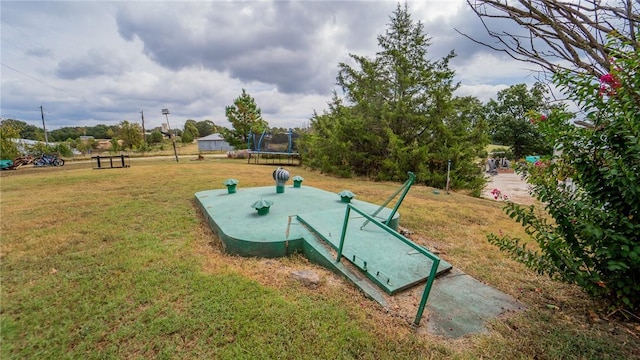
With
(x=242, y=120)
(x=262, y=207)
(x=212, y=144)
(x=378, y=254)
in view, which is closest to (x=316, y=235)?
(x=378, y=254)

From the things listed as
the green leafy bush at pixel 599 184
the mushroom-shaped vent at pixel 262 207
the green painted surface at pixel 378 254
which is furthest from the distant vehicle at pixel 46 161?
the green leafy bush at pixel 599 184

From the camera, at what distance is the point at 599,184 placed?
1.83 m

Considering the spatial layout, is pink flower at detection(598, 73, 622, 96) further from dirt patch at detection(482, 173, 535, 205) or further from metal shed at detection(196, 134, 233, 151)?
metal shed at detection(196, 134, 233, 151)

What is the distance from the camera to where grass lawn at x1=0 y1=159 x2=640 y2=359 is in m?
1.71

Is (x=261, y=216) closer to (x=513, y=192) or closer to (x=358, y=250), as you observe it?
(x=358, y=250)

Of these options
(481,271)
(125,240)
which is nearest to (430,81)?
(481,271)

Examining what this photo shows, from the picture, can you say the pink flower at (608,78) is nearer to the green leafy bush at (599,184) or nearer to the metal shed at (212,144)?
the green leafy bush at (599,184)

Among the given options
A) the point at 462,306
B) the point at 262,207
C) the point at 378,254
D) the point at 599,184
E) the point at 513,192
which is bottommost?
the point at 513,192

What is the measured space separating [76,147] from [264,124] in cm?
2212

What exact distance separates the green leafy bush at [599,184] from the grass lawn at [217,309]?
0.40 metres

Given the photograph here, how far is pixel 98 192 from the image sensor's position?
644 centimetres

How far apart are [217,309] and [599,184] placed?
289 centimetres

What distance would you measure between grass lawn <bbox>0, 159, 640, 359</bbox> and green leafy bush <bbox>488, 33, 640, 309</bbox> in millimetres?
402

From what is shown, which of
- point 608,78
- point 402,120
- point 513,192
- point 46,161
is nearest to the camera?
point 608,78
